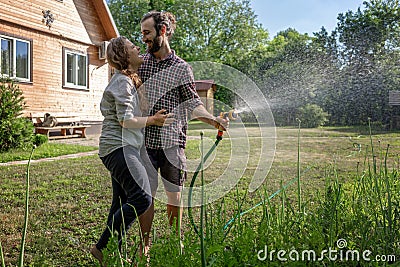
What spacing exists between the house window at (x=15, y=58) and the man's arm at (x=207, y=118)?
8998 mm

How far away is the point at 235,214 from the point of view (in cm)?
144

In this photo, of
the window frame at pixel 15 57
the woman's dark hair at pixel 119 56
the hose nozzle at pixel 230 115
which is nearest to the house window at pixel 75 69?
the window frame at pixel 15 57

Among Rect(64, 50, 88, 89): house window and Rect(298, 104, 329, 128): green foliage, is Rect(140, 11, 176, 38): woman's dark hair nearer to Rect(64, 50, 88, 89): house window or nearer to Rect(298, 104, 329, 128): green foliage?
Rect(64, 50, 88, 89): house window

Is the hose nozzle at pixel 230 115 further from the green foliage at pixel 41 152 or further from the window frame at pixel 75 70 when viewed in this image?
the window frame at pixel 75 70

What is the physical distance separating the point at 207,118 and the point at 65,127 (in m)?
10.4

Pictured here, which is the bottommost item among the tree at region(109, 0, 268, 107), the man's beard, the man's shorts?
the man's shorts

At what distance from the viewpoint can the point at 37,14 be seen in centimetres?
1155

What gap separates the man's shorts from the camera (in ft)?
8.17

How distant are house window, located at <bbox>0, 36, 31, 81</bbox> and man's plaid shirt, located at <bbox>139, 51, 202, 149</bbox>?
8.77 m

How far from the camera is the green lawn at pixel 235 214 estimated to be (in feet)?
3.95

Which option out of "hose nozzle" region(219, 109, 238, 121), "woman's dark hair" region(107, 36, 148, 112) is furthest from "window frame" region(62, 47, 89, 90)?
"hose nozzle" region(219, 109, 238, 121)

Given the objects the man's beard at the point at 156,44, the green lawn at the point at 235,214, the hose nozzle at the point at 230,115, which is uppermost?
the man's beard at the point at 156,44

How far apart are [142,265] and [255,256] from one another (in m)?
0.34

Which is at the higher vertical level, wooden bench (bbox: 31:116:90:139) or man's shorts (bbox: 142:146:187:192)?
wooden bench (bbox: 31:116:90:139)
